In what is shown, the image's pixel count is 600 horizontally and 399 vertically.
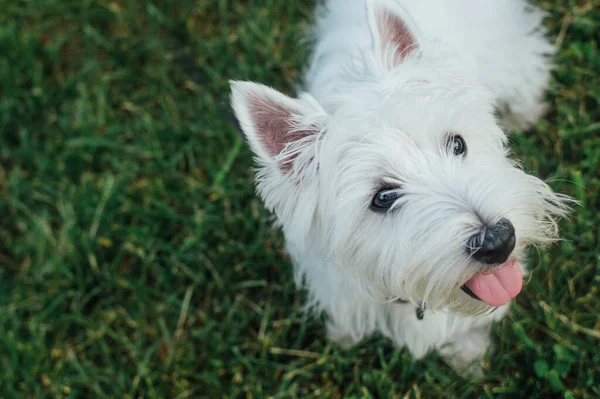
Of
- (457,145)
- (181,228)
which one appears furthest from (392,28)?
(181,228)

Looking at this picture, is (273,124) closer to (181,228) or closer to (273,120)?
(273,120)

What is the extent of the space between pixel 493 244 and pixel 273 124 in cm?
97

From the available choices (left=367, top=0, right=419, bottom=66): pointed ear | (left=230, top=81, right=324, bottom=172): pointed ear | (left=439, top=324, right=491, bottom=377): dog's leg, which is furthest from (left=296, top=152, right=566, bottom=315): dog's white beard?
(left=439, top=324, right=491, bottom=377): dog's leg

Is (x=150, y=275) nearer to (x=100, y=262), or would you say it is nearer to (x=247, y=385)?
(x=100, y=262)

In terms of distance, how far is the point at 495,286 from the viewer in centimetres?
239

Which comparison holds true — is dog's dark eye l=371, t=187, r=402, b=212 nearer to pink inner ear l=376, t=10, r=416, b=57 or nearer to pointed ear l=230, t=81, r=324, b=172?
pointed ear l=230, t=81, r=324, b=172

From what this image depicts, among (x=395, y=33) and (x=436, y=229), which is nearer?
(x=436, y=229)

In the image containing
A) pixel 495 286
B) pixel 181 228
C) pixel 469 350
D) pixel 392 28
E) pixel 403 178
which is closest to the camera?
pixel 403 178

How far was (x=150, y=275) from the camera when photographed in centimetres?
399

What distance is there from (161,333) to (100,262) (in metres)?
0.69

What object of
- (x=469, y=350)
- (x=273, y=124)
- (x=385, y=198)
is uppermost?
(x=273, y=124)

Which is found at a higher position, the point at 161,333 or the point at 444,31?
the point at 444,31

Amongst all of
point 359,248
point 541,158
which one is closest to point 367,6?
point 359,248

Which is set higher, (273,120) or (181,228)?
(273,120)
